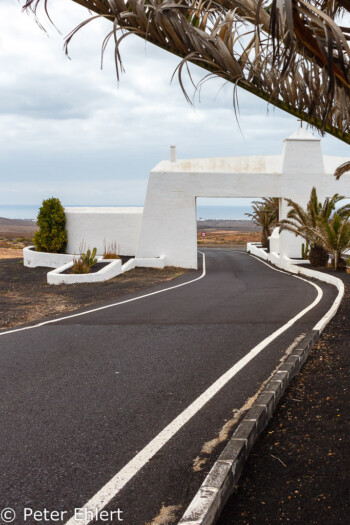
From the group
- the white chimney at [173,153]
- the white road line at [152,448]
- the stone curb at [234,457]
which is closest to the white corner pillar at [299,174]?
the white chimney at [173,153]

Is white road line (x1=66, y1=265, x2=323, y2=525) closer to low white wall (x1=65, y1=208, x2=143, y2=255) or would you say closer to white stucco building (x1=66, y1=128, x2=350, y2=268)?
white stucco building (x1=66, y1=128, x2=350, y2=268)

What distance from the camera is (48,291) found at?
17.2 m

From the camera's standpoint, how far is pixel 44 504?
3.27 meters

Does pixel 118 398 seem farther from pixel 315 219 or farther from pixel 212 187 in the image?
pixel 212 187

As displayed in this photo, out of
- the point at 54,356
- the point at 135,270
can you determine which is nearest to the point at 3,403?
the point at 54,356

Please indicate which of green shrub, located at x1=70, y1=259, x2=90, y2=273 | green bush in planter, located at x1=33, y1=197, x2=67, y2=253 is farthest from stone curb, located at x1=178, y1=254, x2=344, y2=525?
green bush in planter, located at x1=33, y1=197, x2=67, y2=253

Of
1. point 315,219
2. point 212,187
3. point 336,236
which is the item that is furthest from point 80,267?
point 336,236

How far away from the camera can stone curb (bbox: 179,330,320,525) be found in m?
2.90

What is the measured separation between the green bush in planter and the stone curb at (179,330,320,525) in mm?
23505

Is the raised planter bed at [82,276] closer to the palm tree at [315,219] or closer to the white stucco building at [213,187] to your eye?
the white stucco building at [213,187]

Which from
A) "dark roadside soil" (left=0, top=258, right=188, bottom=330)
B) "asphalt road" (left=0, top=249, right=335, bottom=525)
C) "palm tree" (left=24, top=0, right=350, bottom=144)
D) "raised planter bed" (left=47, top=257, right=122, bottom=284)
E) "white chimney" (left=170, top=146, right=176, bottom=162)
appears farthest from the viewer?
"white chimney" (left=170, top=146, right=176, bottom=162)

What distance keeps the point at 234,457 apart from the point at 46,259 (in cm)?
2340

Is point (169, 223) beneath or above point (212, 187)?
beneath

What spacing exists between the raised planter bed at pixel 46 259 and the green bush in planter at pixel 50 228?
1194 mm
